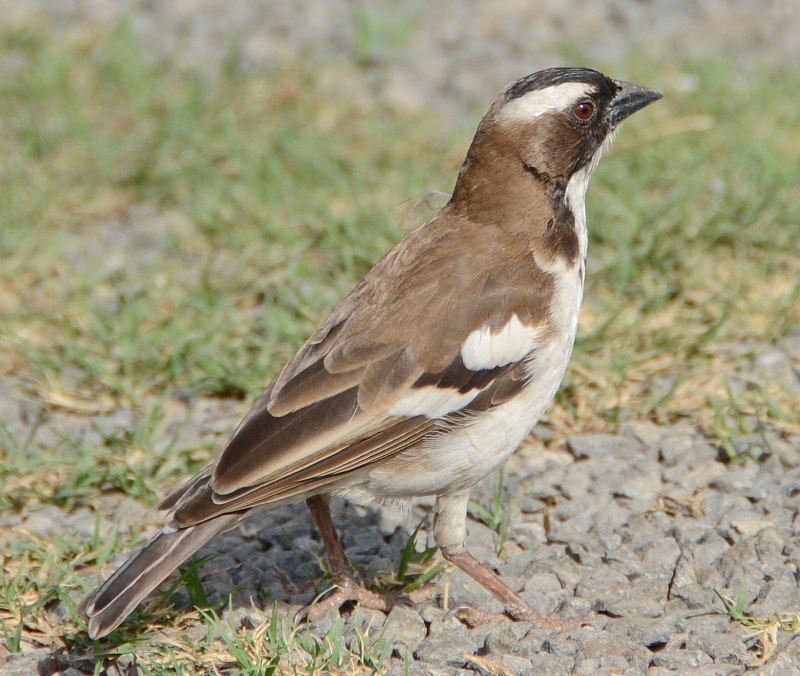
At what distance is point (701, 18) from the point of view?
32.9ft

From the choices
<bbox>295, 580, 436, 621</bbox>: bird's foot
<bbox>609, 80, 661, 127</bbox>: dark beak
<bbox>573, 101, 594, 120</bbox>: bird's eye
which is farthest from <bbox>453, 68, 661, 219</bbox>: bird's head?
<bbox>295, 580, 436, 621</bbox>: bird's foot

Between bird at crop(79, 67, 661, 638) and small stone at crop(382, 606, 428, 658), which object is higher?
bird at crop(79, 67, 661, 638)

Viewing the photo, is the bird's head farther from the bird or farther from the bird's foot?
the bird's foot

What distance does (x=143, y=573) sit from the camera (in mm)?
4426

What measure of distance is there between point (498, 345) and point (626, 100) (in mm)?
1411

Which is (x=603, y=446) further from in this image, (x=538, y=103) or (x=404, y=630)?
(x=538, y=103)

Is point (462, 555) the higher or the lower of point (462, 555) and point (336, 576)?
the higher

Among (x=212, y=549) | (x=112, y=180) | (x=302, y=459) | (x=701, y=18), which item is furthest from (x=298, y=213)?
(x=701, y=18)

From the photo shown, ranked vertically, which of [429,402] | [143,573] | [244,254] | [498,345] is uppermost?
[498,345]

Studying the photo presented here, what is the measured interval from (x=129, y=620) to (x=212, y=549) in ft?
2.18

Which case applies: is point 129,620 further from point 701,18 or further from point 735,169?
point 701,18

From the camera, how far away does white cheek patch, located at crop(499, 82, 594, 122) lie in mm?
5062

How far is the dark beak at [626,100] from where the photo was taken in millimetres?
5387

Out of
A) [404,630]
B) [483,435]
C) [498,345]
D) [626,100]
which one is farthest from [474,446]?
[626,100]
